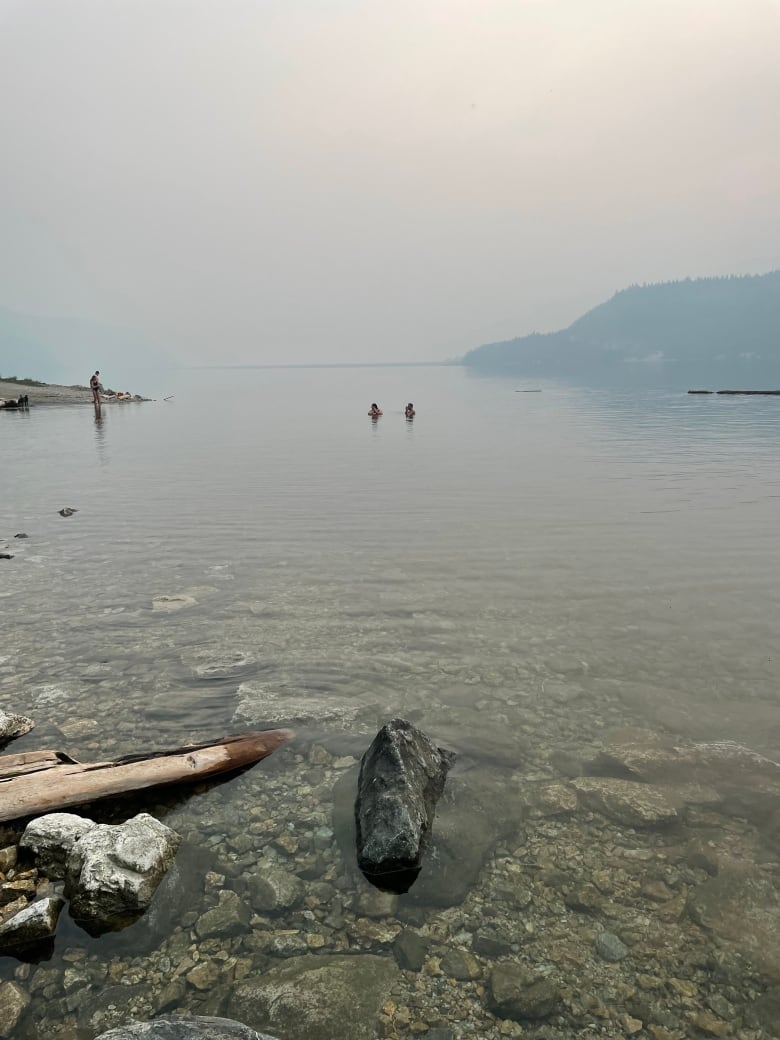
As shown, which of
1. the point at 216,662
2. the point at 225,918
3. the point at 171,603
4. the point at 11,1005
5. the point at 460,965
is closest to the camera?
the point at 11,1005

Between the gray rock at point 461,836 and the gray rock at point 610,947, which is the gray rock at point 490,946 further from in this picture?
the gray rock at point 610,947

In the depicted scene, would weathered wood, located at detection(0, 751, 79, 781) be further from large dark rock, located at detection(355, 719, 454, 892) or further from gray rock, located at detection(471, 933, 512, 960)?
gray rock, located at detection(471, 933, 512, 960)

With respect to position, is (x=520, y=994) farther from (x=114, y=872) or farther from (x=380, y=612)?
(x=380, y=612)

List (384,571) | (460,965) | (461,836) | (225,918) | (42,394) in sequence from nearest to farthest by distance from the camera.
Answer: (460,965), (225,918), (461,836), (384,571), (42,394)

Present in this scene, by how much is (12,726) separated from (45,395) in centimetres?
9365

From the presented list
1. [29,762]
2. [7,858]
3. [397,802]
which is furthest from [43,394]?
[397,802]

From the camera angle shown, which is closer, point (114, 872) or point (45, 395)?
point (114, 872)

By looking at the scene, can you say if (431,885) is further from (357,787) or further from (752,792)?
(752,792)

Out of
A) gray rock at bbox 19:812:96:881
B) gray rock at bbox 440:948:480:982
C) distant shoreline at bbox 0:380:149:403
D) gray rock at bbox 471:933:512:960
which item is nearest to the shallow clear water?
gray rock at bbox 19:812:96:881

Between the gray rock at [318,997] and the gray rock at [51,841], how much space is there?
2332 millimetres

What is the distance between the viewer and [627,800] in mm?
7977

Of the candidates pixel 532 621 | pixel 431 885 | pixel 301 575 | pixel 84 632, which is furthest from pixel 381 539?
pixel 431 885

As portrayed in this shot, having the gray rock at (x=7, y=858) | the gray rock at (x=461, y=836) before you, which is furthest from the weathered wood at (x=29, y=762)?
the gray rock at (x=461, y=836)

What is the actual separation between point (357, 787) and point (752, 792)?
16.6 feet
